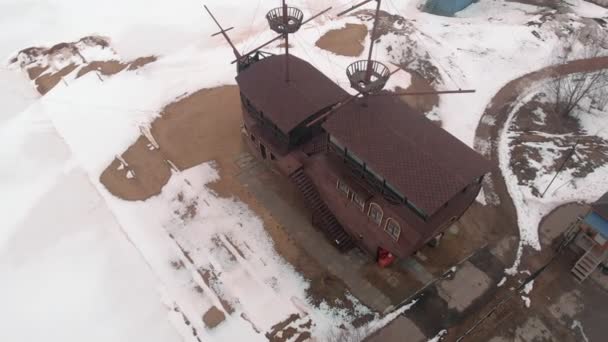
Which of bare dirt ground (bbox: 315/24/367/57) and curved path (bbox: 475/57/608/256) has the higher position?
bare dirt ground (bbox: 315/24/367/57)

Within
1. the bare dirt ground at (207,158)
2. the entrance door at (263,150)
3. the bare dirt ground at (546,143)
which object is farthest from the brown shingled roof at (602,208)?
the entrance door at (263,150)

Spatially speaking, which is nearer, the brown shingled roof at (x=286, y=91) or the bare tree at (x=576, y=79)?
the brown shingled roof at (x=286, y=91)

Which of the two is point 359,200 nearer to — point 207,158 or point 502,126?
point 207,158

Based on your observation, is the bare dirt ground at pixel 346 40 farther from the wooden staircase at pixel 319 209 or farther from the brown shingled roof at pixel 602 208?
the brown shingled roof at pixel 602 208

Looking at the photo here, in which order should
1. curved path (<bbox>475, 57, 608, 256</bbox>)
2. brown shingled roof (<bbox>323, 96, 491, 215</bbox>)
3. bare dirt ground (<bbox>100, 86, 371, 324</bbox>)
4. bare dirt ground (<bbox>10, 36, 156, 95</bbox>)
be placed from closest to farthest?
1. brown shingled roof (<bbox>323, 96, 491, 215</bbox>)
2. bare dirt ground (<bbox>100, 86, 371, 324</bbox>)
3. curved path (<bbox>475, 57, 608, 256</bbox>)
4. bare dirt ground (<bbox>10, 36, 156, 95</bbox>)

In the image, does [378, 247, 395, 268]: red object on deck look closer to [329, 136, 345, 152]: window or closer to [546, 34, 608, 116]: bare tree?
[329, 136, 345, 152]: window

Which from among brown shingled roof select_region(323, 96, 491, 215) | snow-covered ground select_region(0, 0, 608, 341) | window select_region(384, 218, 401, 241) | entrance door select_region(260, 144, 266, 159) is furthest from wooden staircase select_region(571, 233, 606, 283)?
entrance door select_region(260, 144, 266, 159)
